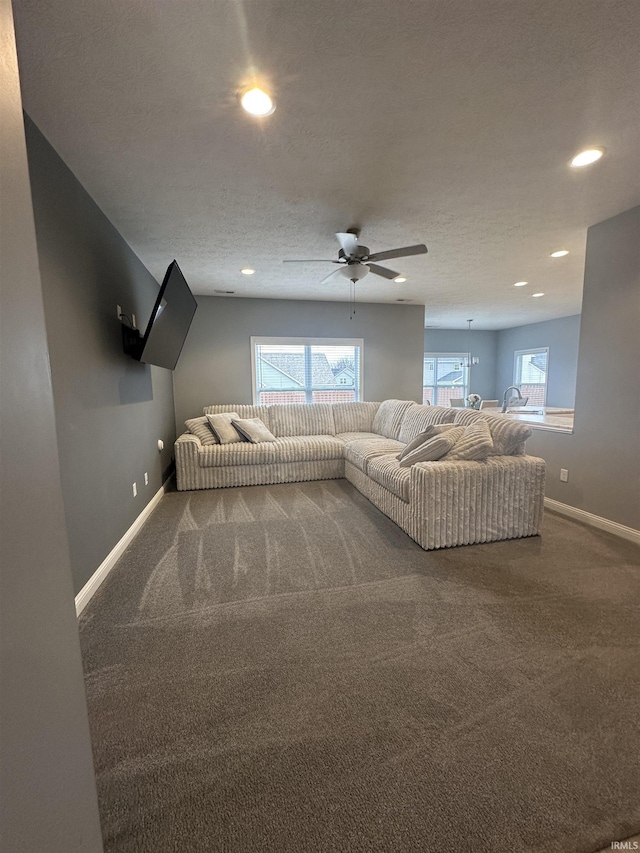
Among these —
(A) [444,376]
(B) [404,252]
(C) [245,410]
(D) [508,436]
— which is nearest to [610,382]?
(D) [508,436]

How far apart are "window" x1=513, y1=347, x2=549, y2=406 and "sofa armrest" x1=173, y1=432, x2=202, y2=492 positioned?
750 centimetres

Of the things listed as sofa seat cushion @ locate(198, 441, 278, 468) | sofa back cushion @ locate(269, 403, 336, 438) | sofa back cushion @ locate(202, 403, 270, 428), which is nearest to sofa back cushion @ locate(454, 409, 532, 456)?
sofa seat cushion @ locate(198, 441, 278, 468)

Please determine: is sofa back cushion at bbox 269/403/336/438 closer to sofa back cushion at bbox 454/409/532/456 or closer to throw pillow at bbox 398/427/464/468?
throw pillow at bbox 398/427/464/468

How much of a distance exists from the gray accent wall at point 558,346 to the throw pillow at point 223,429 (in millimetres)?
6252

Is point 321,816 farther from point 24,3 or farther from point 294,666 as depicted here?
point 24,3

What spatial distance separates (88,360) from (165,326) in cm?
90

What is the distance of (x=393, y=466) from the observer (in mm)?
3193

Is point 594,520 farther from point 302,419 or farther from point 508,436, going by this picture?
point 302,419

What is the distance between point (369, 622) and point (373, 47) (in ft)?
8.24

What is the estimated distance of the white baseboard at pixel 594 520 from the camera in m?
2.75

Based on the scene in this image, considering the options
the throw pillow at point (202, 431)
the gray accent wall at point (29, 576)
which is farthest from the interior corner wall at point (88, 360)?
the gray accent wall at point (29, 576)

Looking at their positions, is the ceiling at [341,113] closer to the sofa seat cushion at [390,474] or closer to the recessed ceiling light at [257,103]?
the recessed ceiling light at [257,103]

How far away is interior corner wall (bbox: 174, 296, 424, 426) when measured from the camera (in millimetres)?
5238

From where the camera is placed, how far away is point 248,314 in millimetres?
5355
